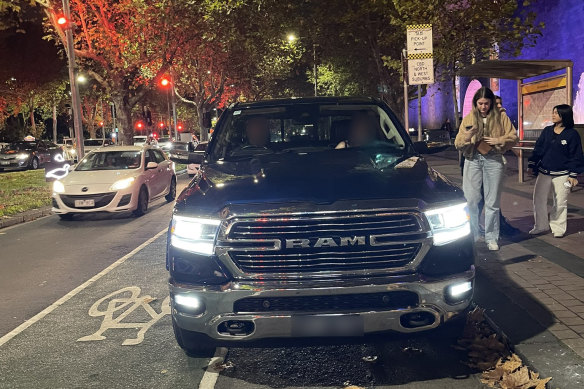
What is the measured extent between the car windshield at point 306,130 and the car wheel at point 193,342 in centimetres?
167

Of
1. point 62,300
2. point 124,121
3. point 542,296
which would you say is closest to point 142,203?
point 62,300

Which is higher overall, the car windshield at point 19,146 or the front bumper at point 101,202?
the car windshield at point 19,146

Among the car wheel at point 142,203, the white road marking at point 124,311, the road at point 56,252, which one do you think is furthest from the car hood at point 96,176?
the white road marking at point 124,311

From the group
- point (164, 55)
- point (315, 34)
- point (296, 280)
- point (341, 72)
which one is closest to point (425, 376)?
point (296, 280)

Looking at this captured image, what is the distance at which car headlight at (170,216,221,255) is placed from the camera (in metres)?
3.52

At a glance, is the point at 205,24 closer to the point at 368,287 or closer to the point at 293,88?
the point at 368,287

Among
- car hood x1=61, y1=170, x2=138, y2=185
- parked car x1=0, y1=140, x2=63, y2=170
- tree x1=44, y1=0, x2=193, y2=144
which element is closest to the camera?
car hood x1=61, y1=170, x2=138, y2=185

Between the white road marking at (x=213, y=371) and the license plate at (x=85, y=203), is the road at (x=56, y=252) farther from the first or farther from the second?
the white road marking at (x=213, y=371)

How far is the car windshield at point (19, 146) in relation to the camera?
1267 inches

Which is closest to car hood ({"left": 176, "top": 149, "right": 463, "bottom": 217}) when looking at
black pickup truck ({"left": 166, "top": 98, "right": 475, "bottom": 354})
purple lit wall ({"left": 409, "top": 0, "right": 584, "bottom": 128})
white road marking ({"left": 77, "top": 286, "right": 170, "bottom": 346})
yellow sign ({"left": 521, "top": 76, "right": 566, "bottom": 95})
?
black pickup truck ({"left": 166, "top": 98, "right": 475, "bottom": 354})

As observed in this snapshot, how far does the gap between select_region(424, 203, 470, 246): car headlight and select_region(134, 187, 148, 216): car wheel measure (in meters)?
9.63

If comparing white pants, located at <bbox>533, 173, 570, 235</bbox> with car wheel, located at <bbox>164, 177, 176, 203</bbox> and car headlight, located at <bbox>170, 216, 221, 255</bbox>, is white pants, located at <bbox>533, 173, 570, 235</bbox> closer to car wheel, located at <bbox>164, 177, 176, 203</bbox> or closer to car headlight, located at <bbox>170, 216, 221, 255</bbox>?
car headlight, located at <bbox>170, 216, 221, 255</bbox>

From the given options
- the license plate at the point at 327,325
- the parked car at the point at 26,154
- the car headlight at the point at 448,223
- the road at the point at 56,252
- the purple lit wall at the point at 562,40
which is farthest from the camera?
the parked car at the point at 26,154

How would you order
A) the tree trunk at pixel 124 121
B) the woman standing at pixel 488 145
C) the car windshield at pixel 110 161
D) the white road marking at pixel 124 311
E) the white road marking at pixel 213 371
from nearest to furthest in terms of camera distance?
the white road marking at pixel 213 371 → the white road marking at pixel 124 311 → the woman standing at pixel 488 145 → the car windshield at pixel 110 161 → the tree trunk at pixel 124 121
